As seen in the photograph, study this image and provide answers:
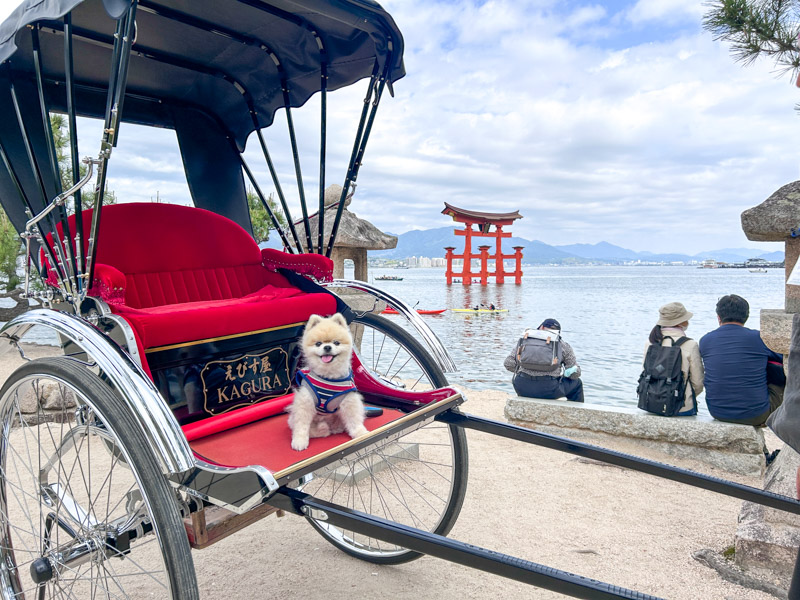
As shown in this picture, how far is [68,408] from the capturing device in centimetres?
496

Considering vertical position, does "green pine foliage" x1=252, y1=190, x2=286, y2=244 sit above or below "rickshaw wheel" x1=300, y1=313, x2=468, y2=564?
above

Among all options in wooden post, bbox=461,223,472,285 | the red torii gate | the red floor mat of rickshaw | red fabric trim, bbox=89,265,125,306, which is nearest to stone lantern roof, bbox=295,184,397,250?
red fabric trim, bbox=89,265,125,306

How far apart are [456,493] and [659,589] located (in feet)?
3.14

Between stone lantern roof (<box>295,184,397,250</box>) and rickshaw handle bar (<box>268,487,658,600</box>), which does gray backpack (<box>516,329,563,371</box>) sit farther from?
rickshaw handle bar (<box>268,487,658,600</box>)

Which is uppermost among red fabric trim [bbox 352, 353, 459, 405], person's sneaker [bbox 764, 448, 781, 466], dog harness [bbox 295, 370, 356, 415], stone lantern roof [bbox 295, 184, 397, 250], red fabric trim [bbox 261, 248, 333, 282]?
stone lantern roof [bbox 295, 184, 397, 250]

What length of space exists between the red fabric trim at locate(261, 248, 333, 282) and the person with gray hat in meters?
2.57

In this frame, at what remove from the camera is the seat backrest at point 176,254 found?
2541 mm

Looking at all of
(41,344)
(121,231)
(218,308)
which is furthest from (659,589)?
(41,344)

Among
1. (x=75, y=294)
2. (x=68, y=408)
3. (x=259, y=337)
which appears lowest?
(x=68, y=408)

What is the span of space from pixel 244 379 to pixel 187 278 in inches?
29.8

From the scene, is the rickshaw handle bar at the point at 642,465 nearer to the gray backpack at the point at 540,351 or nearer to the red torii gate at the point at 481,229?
the gray backpack at the point at 540,351

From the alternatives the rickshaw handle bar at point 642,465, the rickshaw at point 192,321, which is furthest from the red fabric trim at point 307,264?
the rickshaw handle bar at point 642,465

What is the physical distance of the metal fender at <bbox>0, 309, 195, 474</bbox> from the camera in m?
1.52

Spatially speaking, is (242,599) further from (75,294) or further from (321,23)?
(321,23)
